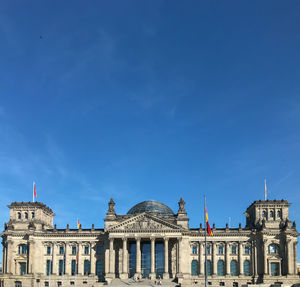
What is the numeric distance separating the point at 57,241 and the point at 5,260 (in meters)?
13.3

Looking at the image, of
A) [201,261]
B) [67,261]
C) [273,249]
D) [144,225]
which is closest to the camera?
[144,225]

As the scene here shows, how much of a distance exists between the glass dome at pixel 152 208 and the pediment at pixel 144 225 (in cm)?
773

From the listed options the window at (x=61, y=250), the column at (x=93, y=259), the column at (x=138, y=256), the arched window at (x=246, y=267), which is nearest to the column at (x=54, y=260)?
the window at (x=61, y=250)

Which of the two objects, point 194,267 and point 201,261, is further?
point 194,267

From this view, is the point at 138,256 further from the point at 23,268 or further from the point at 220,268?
the point at 23,268

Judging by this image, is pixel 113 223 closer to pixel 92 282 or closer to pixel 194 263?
pixel 92 282

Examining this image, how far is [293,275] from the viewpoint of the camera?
3907 inches

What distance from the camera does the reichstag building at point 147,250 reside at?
100625 millimetres

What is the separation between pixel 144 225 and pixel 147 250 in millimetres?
7476

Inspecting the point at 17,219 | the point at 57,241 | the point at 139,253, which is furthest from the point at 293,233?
the point at 17,219

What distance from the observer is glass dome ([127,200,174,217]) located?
112m

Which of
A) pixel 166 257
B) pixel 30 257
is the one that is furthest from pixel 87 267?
pixel 166 257

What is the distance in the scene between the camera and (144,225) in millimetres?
101562

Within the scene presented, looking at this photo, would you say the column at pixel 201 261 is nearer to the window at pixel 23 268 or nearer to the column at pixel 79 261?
the column at pixel 79 261
